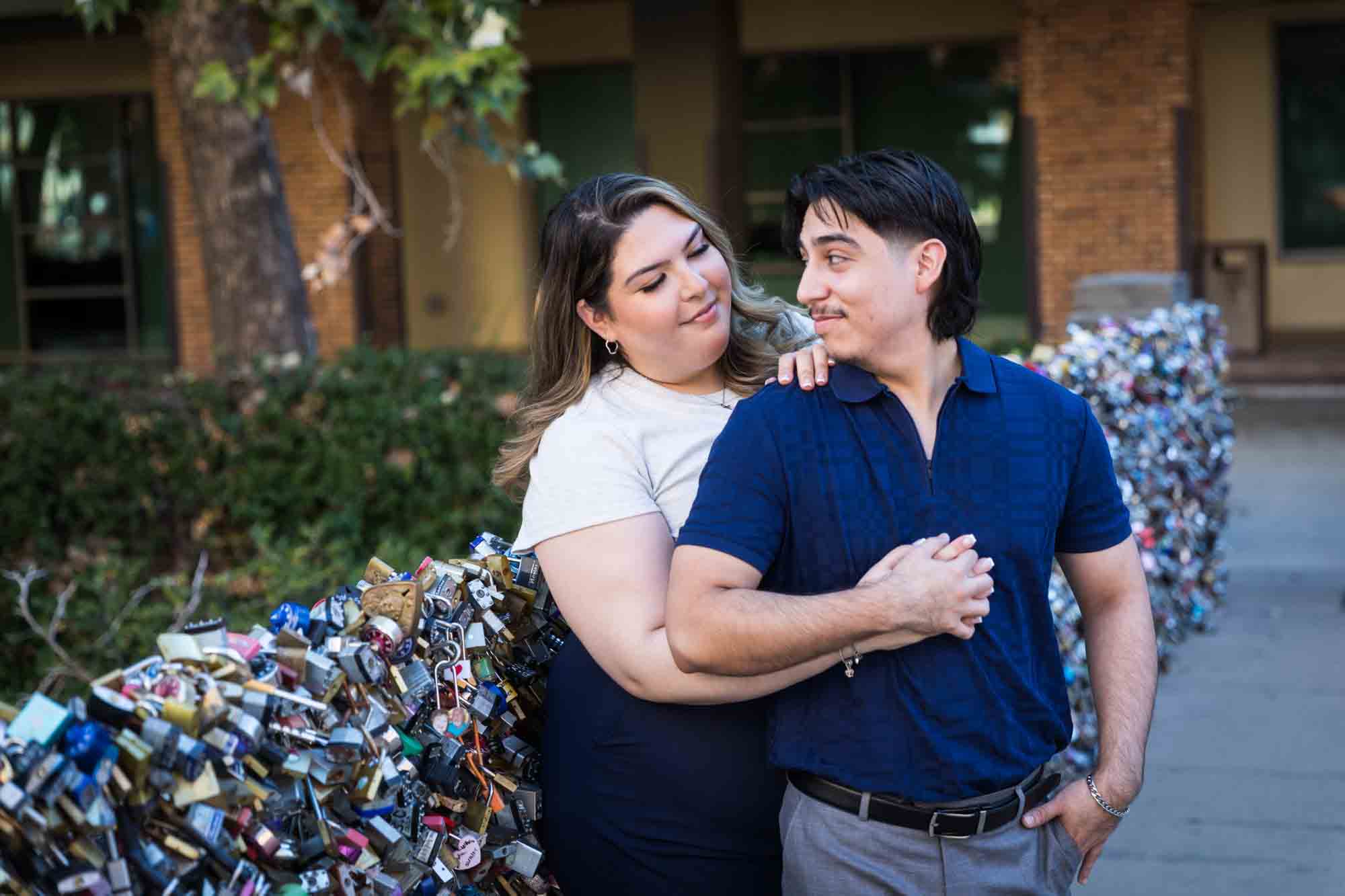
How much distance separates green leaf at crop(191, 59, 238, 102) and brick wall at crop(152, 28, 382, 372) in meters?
6.97

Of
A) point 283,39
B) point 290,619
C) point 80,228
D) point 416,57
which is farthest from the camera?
point 80,228

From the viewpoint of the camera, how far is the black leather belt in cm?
234

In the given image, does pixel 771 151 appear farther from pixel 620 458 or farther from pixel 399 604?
pixel 399 604

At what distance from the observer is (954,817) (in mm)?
2355

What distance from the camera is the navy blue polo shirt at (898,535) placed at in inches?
91.5

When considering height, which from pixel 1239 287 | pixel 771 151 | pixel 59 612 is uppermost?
pixel 771 151

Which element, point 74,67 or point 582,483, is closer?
point 582,483

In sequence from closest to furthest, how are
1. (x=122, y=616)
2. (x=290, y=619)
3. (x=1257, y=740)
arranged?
(x=290, y=619) < (x=1257, y=740) < (x=122, y=616)

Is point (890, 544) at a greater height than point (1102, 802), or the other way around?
point (890, 544)

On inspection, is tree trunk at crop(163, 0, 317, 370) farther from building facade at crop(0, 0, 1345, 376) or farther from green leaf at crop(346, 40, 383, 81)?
building facade at crop(0, 0, 1345, 376)

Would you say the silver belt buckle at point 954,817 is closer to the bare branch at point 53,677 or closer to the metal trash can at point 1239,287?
the bare branch at point 53,677

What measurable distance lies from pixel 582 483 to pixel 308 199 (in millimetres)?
12833

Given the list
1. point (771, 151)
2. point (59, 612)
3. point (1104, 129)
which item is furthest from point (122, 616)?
point (771, 151)

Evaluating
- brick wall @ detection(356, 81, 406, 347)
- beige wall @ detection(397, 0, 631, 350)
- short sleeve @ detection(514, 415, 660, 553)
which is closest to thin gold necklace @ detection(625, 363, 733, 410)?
short sleeve @ detection(514, 415, 660, 553)
